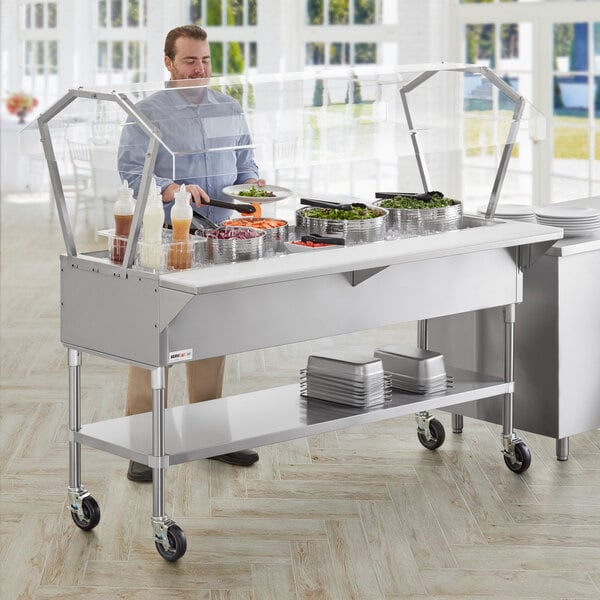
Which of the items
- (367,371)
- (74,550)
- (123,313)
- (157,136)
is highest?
(157,136)

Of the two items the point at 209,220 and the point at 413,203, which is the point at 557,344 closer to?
the point at 413,203

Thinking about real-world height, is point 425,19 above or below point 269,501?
above

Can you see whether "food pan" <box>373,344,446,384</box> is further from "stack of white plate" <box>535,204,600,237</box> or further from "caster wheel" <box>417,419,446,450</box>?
"stack of white plate" <box>535,204,600,237</box>

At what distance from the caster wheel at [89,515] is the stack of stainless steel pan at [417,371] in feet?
3.76

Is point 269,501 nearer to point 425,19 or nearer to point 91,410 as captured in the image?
point 91,410

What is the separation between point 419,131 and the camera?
14.3ft

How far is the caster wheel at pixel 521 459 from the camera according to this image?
4.31 m

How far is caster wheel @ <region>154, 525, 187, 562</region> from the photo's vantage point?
355cm

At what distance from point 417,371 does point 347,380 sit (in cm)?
29

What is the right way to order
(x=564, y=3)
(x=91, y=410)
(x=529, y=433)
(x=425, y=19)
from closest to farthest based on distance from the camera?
1. (x=529, y=433)
2. (x=91, y=410)
3. (x=564, y=3)
4. (x=425, y=19)

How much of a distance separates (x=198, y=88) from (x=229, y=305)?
705 mm

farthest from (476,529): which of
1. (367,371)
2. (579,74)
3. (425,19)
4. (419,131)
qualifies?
(425,19)

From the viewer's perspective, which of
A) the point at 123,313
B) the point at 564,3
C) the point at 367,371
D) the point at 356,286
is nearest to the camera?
the point at 123,313

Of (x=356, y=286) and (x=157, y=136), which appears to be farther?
(x=356, y=286)
